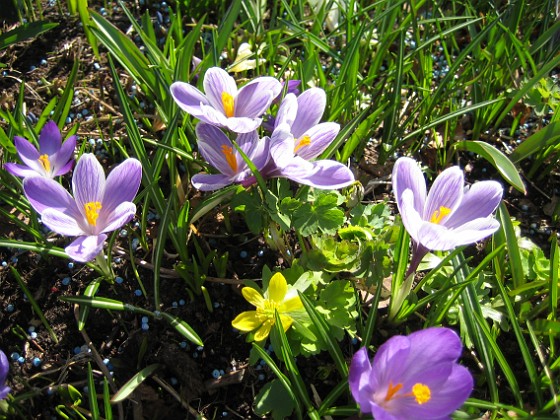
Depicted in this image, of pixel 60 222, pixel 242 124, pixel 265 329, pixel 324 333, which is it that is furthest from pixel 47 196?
pixel 324 333

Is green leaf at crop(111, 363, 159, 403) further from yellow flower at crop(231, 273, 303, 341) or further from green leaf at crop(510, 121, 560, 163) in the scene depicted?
green leaf at crop(510, 121, 560, 163)

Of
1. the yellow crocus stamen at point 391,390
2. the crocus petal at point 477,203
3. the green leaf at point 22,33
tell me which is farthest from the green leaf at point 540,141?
the green leaf at point 22,33

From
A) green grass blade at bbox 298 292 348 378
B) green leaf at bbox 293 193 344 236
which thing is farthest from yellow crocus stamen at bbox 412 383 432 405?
green leaf at bbox 293 193 344 236

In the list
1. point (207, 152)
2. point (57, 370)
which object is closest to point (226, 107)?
point (207, 152)

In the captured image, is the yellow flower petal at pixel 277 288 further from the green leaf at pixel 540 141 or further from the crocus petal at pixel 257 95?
the green leaf at pixel 540 141

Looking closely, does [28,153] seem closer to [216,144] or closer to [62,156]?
[62,156]

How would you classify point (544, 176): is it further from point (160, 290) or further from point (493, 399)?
point (160, 290)
